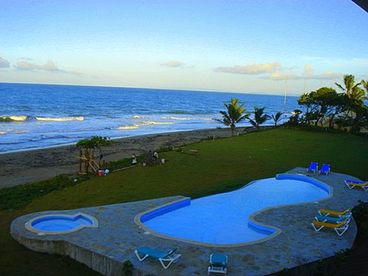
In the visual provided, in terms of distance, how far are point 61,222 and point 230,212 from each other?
16.9 ft

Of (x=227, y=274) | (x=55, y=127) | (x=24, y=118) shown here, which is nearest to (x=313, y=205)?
(x=227, y=274)

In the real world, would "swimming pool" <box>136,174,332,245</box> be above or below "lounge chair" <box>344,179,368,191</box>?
below

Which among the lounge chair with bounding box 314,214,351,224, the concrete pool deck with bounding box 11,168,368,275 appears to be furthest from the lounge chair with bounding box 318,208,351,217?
the concrete pool deck with bounding box 11,168,368,275

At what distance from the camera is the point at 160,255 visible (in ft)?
23.5

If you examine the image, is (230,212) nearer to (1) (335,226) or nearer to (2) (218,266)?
(1) (335,226)

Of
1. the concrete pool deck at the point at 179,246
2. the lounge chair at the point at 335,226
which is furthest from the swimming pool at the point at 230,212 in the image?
the lounge chair at the point at 335,226

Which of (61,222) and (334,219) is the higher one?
(334,219)

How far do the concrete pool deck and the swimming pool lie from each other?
1.42 ft

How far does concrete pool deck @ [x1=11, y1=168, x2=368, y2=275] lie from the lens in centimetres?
725

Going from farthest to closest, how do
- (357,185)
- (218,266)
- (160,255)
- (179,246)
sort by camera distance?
(357,185) → (179,246) → (160,255) → (218,266)

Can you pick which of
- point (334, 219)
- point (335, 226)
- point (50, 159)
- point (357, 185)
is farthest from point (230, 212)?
point (50, 159)

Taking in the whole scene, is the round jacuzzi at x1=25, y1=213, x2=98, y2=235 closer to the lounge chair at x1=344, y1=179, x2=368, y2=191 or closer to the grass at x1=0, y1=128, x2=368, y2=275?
the grass at x1=0, y1=128, x2=368, y2=275

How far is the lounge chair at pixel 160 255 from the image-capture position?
23.5 ft

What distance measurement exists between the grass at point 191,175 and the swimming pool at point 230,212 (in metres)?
0.91
